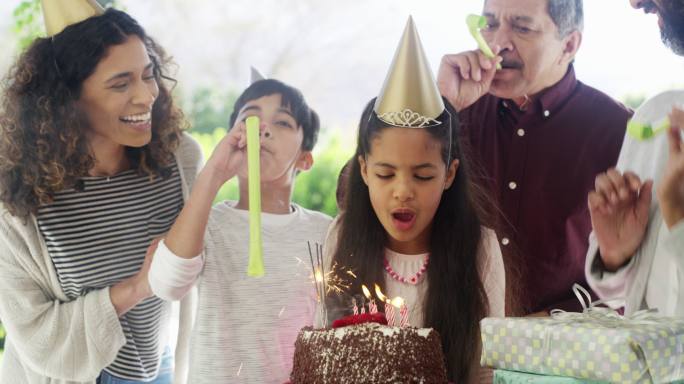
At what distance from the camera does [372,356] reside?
1603 millimetres

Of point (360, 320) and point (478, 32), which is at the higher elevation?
point (478, 32)

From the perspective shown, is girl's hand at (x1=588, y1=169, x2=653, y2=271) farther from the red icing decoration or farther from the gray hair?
the red icing decoration

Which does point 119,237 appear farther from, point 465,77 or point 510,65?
point 510,65

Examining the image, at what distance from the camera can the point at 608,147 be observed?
2051mm

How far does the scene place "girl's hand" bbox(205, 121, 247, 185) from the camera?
2.21m

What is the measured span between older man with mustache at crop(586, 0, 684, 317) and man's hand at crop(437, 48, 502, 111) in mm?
372

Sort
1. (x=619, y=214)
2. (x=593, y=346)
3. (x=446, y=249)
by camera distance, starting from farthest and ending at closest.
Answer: (x=446, y=249)
(x=619, y=214)
(x=593, y=346)

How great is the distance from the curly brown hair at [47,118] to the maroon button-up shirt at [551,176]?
1059 mm

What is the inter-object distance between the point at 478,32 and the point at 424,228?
0.51 metres

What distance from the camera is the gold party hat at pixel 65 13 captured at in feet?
7.24

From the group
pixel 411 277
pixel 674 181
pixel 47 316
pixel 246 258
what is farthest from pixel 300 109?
pixel 674 181

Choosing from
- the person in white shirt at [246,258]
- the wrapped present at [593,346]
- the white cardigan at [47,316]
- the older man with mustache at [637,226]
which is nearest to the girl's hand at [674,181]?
the older man with mustache at [637,226]

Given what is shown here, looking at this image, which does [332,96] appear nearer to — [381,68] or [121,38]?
[381,68]

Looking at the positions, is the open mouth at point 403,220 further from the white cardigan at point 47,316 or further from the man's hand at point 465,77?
the white cardigan at point 47,316
